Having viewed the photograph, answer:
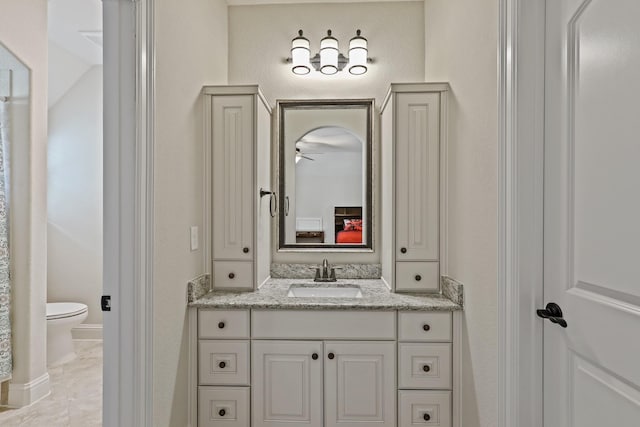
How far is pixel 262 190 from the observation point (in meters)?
2.49

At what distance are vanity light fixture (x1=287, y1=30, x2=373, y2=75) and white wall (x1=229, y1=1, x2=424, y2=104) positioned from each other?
0.09 m

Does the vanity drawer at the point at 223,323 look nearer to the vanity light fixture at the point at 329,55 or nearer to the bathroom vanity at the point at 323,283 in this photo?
the bathroom vanity at the point at 323,283

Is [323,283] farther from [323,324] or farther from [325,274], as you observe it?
[323,324]

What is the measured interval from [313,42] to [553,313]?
224 cm

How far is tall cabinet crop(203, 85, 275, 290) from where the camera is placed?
234cm

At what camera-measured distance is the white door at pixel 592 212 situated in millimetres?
1026

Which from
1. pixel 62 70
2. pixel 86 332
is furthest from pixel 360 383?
pixel 62 70

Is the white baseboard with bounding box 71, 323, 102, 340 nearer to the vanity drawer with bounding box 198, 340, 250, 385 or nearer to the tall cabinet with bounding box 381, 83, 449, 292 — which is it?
the vanity drawer with bounding box 198, 340, 250, 385

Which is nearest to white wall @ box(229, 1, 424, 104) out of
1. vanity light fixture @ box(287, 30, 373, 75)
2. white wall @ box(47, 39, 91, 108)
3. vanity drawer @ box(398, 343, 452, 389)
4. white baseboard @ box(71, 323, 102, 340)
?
vanity light fixture @ box(287, 30, 373, 75)

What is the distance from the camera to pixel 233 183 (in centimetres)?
234

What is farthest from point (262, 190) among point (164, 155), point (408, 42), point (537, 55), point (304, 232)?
point (537, 55)

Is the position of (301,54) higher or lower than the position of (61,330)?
higher

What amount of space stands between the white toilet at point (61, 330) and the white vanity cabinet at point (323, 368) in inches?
67.9

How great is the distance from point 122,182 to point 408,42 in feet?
6.85
